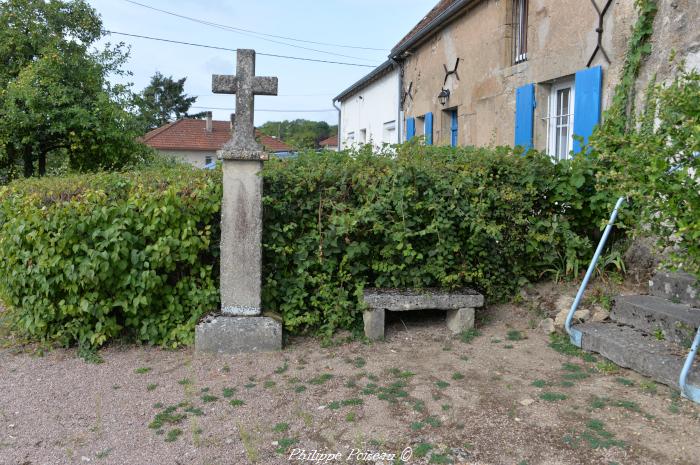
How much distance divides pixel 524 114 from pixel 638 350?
4.42 m

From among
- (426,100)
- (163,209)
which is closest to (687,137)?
(163,209)

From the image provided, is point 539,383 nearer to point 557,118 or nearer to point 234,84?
point 234,84

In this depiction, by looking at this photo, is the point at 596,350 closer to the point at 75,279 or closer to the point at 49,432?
the point at 49,432

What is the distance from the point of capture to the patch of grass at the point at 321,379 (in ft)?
12.6

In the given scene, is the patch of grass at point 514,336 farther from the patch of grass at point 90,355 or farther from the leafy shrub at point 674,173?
the patch of grass at point 90,355

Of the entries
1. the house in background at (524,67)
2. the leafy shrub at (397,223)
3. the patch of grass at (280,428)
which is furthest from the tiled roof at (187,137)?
the patch of grass at (280,428)

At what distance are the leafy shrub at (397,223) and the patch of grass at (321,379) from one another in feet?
2.44

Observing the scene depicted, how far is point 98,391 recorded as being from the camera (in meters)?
3.78

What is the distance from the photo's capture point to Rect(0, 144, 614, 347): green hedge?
4293 mm

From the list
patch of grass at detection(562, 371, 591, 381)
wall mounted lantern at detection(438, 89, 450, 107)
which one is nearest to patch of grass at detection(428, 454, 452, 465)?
patch of grass at detection(562, 371, 591, 381)

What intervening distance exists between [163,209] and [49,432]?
5.65ft

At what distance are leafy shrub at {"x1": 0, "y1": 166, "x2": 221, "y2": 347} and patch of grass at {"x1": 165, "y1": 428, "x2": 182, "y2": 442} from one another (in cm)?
140

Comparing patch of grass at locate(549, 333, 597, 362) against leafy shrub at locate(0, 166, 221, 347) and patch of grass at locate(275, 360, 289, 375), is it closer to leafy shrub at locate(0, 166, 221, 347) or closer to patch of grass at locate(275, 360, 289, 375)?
patch of grass at locate(275, 360, 289, 375)

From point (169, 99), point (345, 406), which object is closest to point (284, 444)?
point (345, 406)
